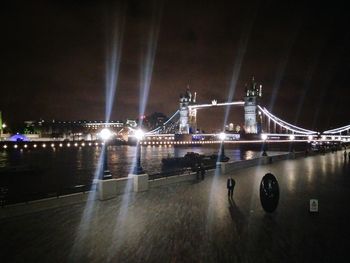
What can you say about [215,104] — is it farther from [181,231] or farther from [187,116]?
[181,231]

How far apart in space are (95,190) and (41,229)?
495 cm

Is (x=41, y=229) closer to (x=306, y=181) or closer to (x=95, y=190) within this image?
(x=95, y=190)

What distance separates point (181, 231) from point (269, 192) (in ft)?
12.5

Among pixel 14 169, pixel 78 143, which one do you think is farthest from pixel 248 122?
pixel 14 169

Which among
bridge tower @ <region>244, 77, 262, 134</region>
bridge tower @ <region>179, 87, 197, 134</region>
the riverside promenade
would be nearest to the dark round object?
the riverside promenade

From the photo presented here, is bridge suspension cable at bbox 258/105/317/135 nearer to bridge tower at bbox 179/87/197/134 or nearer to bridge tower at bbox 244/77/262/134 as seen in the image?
bridge tower at bbox 244/77/262/134

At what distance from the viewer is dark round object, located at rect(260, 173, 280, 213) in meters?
11.7

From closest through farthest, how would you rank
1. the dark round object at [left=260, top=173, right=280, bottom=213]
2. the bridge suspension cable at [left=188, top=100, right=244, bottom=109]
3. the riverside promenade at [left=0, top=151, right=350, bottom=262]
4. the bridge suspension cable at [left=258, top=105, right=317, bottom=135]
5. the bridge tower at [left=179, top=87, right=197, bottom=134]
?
the riverside promenade at [left=0, top=151, right=350, bottom=262]
the dark round object at [left=260, top=173, right=280, bottom=213]
the bridge suspension cable at [left=258, top=105, right=317, bottom=135]
the bridge suspension cable at [left=188, top=100, right=244, bottom=109]
the bridge tower at [left=179, top=87, right=197, bottom=134]

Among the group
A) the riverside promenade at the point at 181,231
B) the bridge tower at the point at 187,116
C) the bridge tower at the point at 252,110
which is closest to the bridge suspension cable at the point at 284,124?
the bridge tower at the point at 252,110

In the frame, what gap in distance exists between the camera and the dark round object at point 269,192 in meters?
11.7

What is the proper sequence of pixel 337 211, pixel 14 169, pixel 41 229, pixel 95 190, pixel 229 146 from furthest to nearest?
pixel 229 146 → pixel 14 169 → pixel 95 190 → pixel 337 211 → pixel 41 229

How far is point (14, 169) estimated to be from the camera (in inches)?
1628

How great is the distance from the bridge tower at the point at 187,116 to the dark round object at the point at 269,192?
141715 mm

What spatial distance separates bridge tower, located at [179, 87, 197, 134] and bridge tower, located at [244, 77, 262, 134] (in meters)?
32.5
